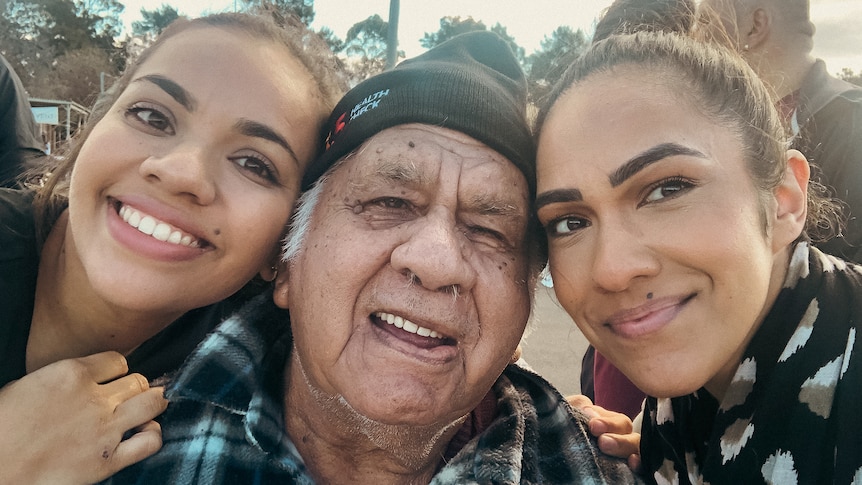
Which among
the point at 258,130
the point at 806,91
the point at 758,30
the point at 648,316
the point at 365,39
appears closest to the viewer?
the point at 648,316

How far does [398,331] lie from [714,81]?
48.5 inches

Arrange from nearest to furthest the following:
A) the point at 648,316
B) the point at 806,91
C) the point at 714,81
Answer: the point at 648,316 → the point at 714,81 → the point at 806,91

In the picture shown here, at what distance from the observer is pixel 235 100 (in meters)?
1.89

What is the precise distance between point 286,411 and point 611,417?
126cm

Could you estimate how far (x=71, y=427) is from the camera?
165 centimetres

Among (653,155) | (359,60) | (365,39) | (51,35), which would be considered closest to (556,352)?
(365,39)

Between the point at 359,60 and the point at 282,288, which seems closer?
the point at 282,288

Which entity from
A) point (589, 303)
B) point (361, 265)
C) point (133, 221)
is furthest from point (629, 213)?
point (133, 221)

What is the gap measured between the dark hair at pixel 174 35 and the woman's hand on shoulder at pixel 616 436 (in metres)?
1.58

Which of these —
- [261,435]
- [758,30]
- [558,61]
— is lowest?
[261,435]

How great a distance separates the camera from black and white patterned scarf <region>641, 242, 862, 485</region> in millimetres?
1387

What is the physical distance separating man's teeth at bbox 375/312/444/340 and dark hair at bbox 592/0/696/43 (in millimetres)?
1215

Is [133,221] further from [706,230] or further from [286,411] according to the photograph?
[706,230]

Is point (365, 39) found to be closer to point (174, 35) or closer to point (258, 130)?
point (174, 35)
